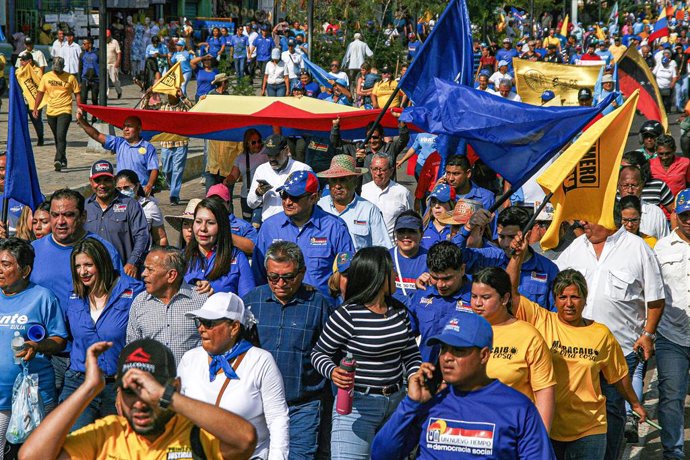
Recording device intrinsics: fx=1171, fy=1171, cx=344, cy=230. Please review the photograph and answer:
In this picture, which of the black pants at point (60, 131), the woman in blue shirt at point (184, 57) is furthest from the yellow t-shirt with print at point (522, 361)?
the woman in blue shirt at point (184, 57)

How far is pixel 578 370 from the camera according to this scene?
262 inches

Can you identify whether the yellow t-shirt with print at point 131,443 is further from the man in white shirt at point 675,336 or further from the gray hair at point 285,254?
the man in white shirt at point 675,336

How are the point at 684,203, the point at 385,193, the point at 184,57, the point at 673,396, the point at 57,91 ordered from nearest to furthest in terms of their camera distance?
the point at 673,396 < the point at 684,203 < the point at 385,193 < the point at 57,91 < the point at 184,57

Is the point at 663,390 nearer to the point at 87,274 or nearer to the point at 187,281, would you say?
the point at 187,281

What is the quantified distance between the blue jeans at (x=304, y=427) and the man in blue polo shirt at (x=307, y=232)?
5.28 ft

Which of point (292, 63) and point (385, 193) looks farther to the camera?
point (292, 63)

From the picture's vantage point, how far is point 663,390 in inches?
317

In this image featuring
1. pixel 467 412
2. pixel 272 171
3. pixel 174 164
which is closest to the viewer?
pixel 467 412

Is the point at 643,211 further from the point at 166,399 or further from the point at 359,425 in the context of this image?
the point at 166,399

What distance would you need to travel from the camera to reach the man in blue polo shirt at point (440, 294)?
6.98m

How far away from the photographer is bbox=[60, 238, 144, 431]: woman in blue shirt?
23.3 ft

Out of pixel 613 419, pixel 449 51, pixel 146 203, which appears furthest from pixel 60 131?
pixel 613 419

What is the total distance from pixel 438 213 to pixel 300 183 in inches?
46.5

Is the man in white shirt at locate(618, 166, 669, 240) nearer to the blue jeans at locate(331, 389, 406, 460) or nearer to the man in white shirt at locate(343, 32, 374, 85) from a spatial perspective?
the blue jeans at locate(331, 389, 406, 460)
